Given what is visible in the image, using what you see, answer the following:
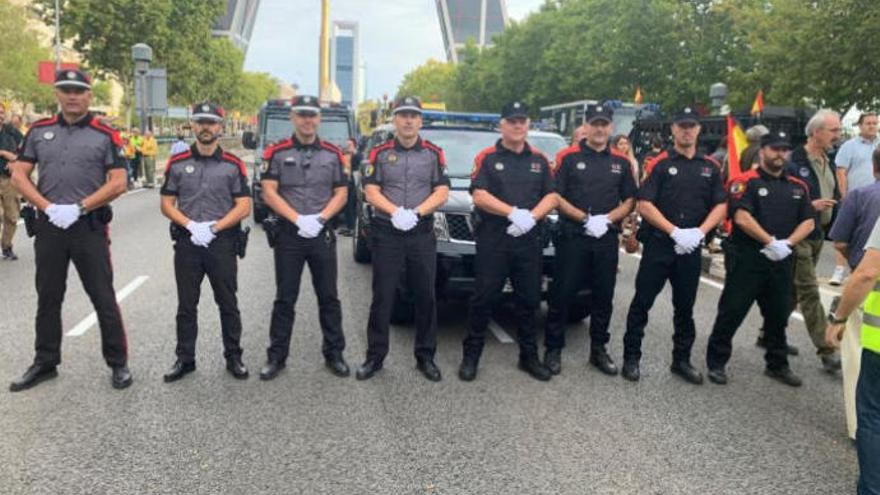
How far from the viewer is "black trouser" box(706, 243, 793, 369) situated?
523 cm

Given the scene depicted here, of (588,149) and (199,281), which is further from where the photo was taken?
(588,149)

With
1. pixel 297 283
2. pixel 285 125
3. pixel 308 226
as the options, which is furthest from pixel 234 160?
pixel 285 125

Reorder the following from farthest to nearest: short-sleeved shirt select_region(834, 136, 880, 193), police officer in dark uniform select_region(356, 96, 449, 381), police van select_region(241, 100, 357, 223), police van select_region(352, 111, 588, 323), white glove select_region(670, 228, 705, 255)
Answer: police van select_region(241, 100, 357, 223)
short-sleeved shirt select_region(834, 136, 880, 193)
police van select_region(352, 111, 588, 323)
police officer in dark uniform select_region(356, 96, 449, 381)
white glove select_region(670, 228, 705, 255)

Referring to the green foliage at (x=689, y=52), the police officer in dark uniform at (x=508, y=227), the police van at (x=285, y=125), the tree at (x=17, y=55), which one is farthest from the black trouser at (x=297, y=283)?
the tree at (x=17, y=55)

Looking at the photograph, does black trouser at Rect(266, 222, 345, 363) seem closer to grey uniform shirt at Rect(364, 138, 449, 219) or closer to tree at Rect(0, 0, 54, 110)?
grey uniform shirt at Rect(364, 138, 449, 219)

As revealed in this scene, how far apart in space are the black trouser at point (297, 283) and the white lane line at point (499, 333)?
1.60m

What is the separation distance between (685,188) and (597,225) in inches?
27.1

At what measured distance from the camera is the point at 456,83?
71000 mm

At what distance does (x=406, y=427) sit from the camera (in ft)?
14.0

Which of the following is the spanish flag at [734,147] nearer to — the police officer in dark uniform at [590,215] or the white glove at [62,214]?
the police officer in dark uniform at [590,215]

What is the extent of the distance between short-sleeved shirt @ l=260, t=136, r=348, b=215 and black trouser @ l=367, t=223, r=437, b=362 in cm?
44

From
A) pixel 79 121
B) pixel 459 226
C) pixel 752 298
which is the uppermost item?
pixel 79 121

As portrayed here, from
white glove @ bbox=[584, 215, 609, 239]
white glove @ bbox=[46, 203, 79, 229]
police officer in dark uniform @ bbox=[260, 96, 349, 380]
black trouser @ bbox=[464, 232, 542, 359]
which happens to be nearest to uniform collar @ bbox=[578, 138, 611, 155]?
white glove @ bbox=[584, 215, 609, 239]

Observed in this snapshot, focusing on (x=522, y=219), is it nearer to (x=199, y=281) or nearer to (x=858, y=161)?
(x=199, y=281)
